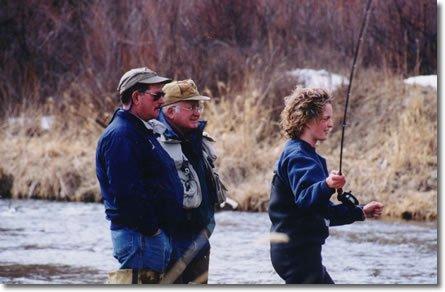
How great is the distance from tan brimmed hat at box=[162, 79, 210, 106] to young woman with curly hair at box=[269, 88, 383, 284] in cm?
40

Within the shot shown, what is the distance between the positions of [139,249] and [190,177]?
1.15ft

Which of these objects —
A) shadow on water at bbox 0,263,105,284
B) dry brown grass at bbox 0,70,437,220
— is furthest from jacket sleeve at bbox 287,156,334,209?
dry brown grass at bbox 0,70,437,220

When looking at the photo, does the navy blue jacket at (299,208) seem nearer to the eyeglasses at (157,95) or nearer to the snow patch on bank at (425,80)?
the eyeglasses at (157,95)

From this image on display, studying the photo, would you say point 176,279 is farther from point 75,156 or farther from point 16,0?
point 75,156

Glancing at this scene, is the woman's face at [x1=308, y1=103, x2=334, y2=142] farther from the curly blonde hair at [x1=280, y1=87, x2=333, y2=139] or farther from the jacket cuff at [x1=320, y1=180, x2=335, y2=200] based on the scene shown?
the jacket cuff at [x1=320, y1=180, x2=335, y2=200]

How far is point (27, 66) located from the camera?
7.86 metres

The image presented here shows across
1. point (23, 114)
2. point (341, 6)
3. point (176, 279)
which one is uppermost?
point (341, 6)

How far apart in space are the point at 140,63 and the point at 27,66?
2.33 ft

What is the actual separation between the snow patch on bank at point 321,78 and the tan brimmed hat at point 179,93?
317cm

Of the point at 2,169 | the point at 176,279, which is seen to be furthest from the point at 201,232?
the point at 2,169

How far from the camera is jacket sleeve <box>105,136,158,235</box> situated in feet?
11.4

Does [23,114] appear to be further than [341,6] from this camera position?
Yes

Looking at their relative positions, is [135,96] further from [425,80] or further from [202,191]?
[425,80]

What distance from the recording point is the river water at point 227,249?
5.62 m
